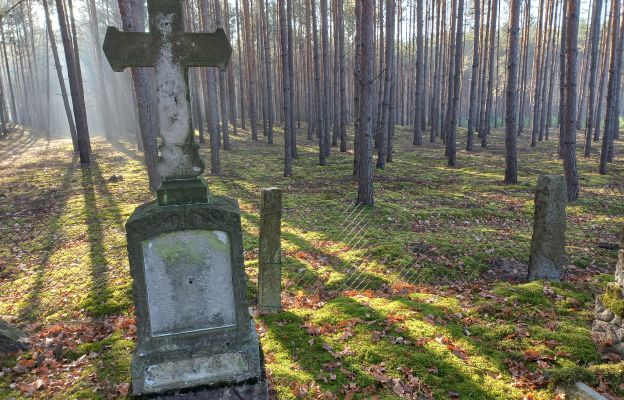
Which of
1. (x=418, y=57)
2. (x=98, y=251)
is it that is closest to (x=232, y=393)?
(x=98, y=251)

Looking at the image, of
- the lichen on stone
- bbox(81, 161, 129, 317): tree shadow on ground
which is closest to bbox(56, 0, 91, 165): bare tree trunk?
bbox(81, 161, 129, 317): tree shadow on ground

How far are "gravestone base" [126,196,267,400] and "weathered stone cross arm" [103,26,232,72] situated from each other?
1420 millimetres

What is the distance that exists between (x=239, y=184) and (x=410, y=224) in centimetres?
728

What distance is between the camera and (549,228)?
6.62m

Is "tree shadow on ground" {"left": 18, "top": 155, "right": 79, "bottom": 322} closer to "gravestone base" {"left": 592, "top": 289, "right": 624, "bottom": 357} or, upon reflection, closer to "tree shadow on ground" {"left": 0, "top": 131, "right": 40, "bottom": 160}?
"gravestone base" {"left": 592, "top": 289, "right": 624, "bottom": 357}

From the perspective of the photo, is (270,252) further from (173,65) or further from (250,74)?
(250,74)

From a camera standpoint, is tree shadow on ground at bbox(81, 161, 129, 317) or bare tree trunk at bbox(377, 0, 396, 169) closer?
tree shadow on ground at bbox(81, 161, 129, 317)

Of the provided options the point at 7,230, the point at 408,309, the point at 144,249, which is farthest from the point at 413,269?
the point at 7,230

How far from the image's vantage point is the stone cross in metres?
3.71

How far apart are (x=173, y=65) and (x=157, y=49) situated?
0.68 ft

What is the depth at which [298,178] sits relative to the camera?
52.7ft

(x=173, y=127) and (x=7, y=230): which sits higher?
(x=173, y=127)

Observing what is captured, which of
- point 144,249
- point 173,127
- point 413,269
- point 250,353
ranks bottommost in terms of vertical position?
point 413,269

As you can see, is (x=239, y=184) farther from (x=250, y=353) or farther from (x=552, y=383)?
(x=552, y=383)
